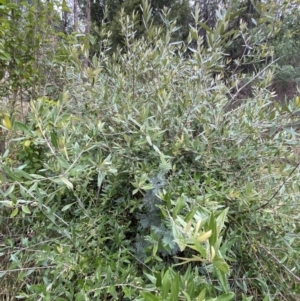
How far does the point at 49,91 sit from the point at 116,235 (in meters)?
1.53

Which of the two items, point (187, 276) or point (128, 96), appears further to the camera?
point (128, 96)

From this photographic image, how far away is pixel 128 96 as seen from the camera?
4.14 feet

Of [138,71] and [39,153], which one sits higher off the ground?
[138,71]

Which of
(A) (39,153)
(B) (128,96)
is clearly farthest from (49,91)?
(B) (128,96)

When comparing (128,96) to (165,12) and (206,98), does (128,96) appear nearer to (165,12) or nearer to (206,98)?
(206,98)

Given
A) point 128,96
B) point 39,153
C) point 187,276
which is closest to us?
point 187,276

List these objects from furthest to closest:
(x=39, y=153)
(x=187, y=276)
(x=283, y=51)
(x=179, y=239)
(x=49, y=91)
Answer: (x=283, y=51) → (x=49, y=91) → (x=39, y=153) → (x=187, y=276) → (x=179, y=239)

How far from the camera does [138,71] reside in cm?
149

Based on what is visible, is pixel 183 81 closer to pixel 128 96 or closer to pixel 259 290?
pixel 128 96

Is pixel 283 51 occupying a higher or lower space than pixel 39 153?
higher

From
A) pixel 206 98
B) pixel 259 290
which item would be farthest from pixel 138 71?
pixel 259 290

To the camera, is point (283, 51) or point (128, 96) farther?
point (283, 51)

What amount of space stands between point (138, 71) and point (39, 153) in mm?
717

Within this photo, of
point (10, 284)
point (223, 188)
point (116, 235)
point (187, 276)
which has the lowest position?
point (10, 284)
